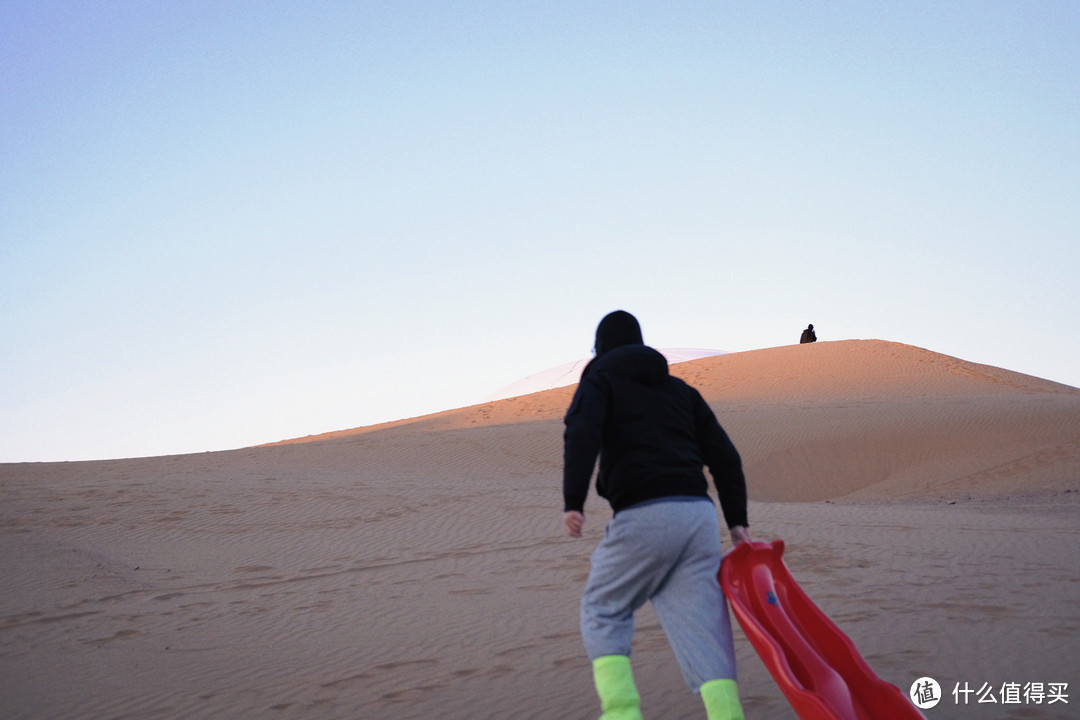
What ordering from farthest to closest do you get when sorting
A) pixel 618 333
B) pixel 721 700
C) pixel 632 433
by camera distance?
pixel 618 333 < pixel 632 433 < pixel 721 700

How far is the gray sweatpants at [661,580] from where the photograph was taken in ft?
10.5

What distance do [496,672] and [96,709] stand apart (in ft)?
7.56

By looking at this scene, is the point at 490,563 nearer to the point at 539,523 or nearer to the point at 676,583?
the point at 539,523

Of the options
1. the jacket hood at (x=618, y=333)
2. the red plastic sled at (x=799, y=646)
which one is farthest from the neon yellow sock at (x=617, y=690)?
the jacket hood at (x=618, y=333)

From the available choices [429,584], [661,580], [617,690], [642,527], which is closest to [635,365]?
[642,527]

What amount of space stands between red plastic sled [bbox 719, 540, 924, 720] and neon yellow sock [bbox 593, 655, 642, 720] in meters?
0.47

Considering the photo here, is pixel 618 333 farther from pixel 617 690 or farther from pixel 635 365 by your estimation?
pixel 617 690

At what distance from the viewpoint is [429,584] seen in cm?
862

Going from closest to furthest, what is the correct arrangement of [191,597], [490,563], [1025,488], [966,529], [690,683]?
[690,683], [191,597], [490,563], [966,529], [1025,488]

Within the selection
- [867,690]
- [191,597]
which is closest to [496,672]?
[867,690]

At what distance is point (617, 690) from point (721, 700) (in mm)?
364

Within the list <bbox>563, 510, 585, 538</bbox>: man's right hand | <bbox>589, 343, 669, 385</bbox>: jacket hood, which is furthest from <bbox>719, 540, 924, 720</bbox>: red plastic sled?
<bbox>589, 343, 669, 385</bbox>: jacket hood

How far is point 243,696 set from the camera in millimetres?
5102

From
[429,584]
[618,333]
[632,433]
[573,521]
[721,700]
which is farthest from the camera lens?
[429,584]
